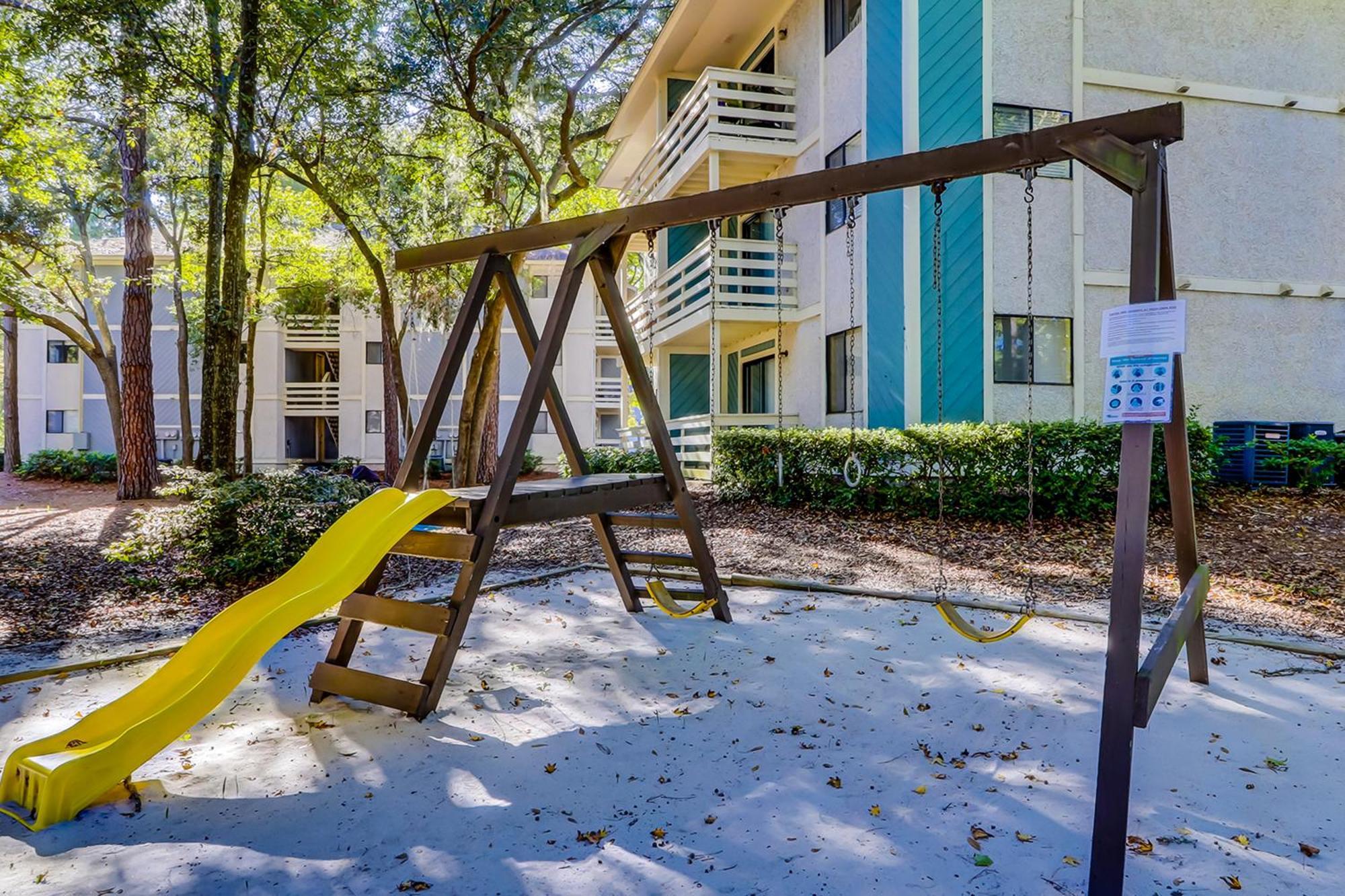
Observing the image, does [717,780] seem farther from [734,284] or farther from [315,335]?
[315,335]

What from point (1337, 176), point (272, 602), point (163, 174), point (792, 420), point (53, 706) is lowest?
point (53, 706)

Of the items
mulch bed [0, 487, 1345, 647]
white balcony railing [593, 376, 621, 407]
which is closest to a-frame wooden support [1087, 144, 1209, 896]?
mulch bed [0, 487, 1345, 647]

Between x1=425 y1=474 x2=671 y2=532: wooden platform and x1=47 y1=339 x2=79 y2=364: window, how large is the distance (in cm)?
2762

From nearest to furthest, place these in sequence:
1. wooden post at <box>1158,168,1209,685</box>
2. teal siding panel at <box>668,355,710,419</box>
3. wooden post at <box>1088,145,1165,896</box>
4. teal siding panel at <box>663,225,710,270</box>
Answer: wooden post at <box>1088,145,1165,896</box> < wooden post at <box>1158,168,1209,685</box> < teal siding panel at <box>663,225,710,270</box> < teal siding panel at <box>668,355,710,419</box>

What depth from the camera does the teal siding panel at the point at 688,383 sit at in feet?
56.6

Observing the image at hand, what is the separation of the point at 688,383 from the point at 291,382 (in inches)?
604

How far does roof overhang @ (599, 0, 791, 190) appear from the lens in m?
13.7

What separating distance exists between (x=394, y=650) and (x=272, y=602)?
4.40 ft

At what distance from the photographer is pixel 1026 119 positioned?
35.3ft

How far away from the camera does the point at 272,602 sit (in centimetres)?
358

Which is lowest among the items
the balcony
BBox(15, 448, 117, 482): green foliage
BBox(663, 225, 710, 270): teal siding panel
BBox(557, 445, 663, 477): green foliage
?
BBox(15, 448, 117, 482): green foliage

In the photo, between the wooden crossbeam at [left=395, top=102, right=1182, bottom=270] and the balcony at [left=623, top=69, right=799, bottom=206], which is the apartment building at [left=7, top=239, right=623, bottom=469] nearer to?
the balcony at [left=623, top=69, right=799, bottom=206]

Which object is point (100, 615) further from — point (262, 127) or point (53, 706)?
point (262, 127)

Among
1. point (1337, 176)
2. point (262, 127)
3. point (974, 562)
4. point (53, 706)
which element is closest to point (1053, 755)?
point (974, 562)
